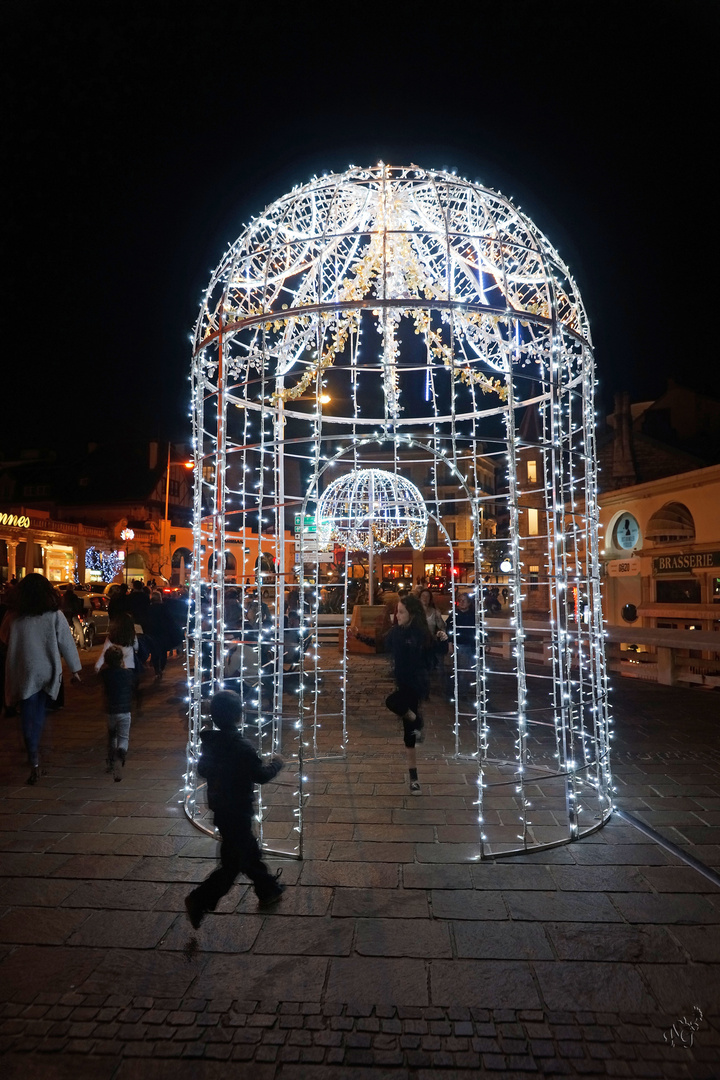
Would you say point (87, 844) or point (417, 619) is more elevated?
point (417, 619)

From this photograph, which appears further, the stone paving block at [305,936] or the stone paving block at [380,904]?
the stone paving block at [380,904]

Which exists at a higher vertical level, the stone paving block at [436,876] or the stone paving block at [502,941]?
the stone paving block at [436,876]

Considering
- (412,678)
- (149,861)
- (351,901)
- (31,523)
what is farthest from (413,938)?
(31,523)

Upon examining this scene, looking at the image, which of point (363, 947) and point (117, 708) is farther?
point (117, 708)

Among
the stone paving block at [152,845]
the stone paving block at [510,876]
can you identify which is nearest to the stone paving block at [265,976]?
the stone paving block at [510,876]

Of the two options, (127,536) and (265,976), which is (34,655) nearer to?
(265,976)

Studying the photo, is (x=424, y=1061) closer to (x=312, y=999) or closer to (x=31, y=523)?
(x=312, y=999)

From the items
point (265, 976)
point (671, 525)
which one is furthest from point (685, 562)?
point (265, 976)

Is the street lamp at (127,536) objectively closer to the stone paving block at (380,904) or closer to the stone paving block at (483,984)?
the stone paving block at (380,904)

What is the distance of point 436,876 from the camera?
14.2 feet

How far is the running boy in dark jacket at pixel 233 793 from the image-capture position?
153 inches

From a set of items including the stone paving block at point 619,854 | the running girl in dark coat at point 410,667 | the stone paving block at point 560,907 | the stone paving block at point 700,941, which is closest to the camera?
the stone paving block at point 700,941

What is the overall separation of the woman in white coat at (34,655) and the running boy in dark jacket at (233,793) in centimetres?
326

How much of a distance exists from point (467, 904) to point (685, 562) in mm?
18285
